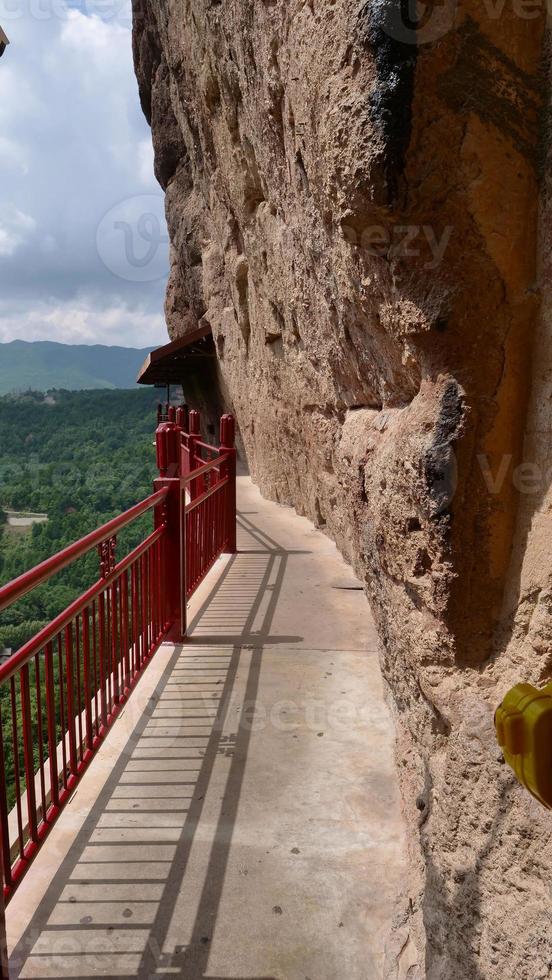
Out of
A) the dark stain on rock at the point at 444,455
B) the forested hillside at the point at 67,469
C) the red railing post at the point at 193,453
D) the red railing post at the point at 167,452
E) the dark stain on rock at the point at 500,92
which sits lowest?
the forested hillside at the point at 67,469

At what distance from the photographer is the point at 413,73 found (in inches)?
65.7

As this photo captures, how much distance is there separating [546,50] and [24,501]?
5806 cm

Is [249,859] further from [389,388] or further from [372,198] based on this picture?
[372,198]

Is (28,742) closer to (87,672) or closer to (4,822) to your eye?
(4,822)

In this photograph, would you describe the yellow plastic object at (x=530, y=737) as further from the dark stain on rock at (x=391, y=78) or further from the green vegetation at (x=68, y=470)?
the green vegetation at (x=68, y=470)

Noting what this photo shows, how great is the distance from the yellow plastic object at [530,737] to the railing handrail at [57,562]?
1286 mm

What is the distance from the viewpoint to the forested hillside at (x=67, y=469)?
3691 centimetres

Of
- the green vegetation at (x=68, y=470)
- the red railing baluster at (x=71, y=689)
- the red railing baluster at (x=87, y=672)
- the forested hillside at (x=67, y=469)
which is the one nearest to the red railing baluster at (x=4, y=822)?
the red railing baluster at (x=71, y=689)

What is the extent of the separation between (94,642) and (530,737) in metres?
2.25

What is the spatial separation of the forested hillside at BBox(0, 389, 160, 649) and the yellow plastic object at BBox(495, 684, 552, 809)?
25936 millimetres

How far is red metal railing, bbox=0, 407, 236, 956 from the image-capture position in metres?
2.19

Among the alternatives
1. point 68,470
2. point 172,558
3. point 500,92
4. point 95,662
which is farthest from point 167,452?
point 68,470

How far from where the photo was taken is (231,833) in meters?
A: 2.65

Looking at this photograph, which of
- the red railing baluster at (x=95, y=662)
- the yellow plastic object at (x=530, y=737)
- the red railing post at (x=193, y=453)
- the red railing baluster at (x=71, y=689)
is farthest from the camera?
the red railing post at (x=193, y=453)
